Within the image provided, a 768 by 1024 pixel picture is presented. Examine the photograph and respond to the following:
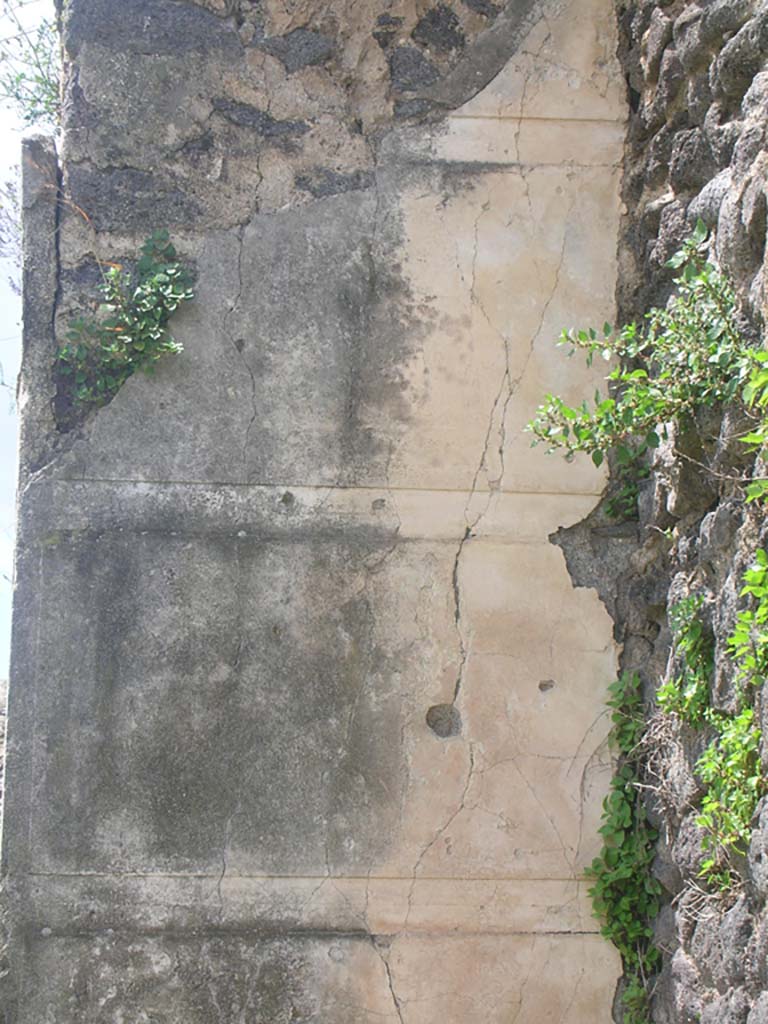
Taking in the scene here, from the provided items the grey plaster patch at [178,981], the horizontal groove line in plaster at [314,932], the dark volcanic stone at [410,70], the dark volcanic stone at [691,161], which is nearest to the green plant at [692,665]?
the horizontal groove line in plaster at [314,932]

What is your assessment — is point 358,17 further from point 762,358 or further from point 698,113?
point 762,358

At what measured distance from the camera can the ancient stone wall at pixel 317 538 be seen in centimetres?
349

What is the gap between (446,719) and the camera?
11.9 feet

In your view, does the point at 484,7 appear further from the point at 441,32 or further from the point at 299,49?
the point at 299,49

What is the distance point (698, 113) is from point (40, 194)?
192 cm

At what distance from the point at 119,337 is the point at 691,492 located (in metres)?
1.71

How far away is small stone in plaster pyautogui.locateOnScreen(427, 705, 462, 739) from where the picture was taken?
3609 millimetres

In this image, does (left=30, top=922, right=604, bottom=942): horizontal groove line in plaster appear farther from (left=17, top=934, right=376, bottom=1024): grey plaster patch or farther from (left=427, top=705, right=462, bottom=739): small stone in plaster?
(left=427, top=705, right=462, bottom=739): small stone in plaster

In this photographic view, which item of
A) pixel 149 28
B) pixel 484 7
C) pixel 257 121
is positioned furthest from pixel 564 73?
pixel 149 28

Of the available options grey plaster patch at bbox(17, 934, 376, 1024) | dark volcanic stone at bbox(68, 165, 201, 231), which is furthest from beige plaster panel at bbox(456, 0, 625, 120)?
grey plaster patch at bbox(17, 934, 376, 1024)

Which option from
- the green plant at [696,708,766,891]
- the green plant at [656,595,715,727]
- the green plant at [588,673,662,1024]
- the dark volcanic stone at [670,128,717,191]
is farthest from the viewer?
the green plant at [588,673,662,1024]

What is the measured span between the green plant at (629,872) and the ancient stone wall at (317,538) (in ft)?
0.21

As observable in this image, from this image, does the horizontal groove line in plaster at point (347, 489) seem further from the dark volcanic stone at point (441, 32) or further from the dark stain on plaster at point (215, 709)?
the dark volcanic stone at point (441, 32)

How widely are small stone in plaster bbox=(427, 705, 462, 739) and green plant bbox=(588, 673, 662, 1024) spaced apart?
1.51ft
